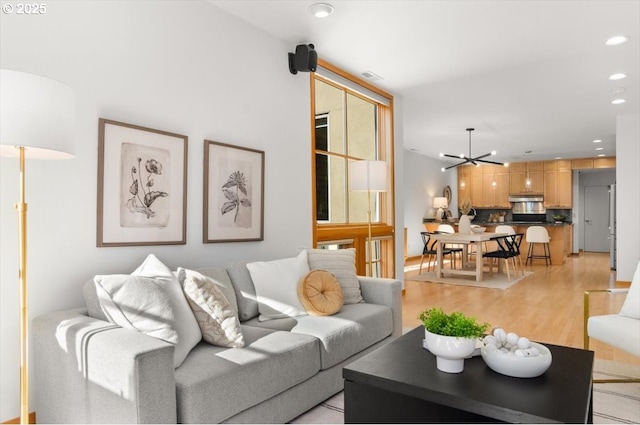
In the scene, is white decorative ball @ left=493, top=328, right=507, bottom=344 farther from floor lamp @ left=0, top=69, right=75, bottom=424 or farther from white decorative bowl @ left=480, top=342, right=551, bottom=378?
floor lamp @ left=0, top=69, right=75, bottom=424

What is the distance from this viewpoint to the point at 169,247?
289cm

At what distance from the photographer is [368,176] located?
4223 millimetres

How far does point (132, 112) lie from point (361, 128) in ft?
10.2

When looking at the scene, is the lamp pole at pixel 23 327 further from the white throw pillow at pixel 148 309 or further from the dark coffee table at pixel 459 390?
the dark coffee table at pixel 459 390

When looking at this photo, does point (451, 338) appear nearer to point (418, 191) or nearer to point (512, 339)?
point (512, 339)

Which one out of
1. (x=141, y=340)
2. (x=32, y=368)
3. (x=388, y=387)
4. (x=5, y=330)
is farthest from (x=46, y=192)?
(x=388, y=387)

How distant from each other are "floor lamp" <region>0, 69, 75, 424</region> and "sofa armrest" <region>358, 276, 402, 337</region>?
2238mm

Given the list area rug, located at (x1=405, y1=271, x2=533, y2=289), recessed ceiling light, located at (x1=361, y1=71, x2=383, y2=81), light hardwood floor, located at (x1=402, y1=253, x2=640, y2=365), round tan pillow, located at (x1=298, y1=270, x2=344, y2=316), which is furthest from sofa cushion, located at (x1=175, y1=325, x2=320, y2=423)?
area rug, located at (x1=405, y1=271, x2=533, y2=289)

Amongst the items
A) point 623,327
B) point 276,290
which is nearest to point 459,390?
point 276,290

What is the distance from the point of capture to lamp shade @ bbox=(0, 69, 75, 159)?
63.5 inches

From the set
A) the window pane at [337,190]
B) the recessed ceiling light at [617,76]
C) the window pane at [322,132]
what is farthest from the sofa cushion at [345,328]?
the recessed ceiling light at [617,76]

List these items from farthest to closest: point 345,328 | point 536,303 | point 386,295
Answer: point 536,303 → point 386,295 → point 345,328

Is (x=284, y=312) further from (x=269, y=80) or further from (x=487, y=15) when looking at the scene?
(x=487, y=15)

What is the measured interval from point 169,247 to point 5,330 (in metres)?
1.00
